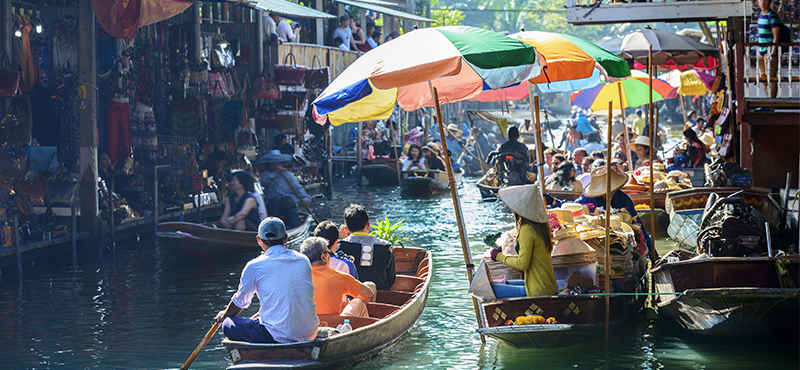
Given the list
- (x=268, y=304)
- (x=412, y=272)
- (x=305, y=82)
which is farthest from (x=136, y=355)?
(x=305, y=82)

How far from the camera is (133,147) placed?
15.4 meters

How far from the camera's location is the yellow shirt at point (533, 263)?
721 centimetres

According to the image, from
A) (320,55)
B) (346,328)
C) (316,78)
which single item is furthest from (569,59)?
(320,55)

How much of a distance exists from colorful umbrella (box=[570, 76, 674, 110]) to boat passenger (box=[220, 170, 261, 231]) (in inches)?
308

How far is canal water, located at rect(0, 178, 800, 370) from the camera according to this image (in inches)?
309

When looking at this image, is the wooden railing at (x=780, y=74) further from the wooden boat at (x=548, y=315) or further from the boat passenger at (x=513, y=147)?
the boat passenger at (x=513, y=147)

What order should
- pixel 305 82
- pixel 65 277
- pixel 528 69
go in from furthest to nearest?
pixel 305 82 < pixel 65 277 < pixel 528 69

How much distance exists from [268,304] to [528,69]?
3.14 meters

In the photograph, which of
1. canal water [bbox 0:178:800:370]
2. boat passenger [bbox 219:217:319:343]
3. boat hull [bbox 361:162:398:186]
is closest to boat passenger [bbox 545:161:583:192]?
canal water [bbox 0:178:800:370]

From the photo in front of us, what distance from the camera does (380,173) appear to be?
24953 millimetres

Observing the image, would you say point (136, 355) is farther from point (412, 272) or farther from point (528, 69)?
point (528, 69)

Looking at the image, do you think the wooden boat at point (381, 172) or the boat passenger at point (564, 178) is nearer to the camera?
the boat passenger at point (564, 178)

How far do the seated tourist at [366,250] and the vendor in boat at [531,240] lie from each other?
175 centimetres

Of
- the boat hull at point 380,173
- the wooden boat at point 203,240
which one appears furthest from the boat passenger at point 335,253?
the boat hull at point 380,173
